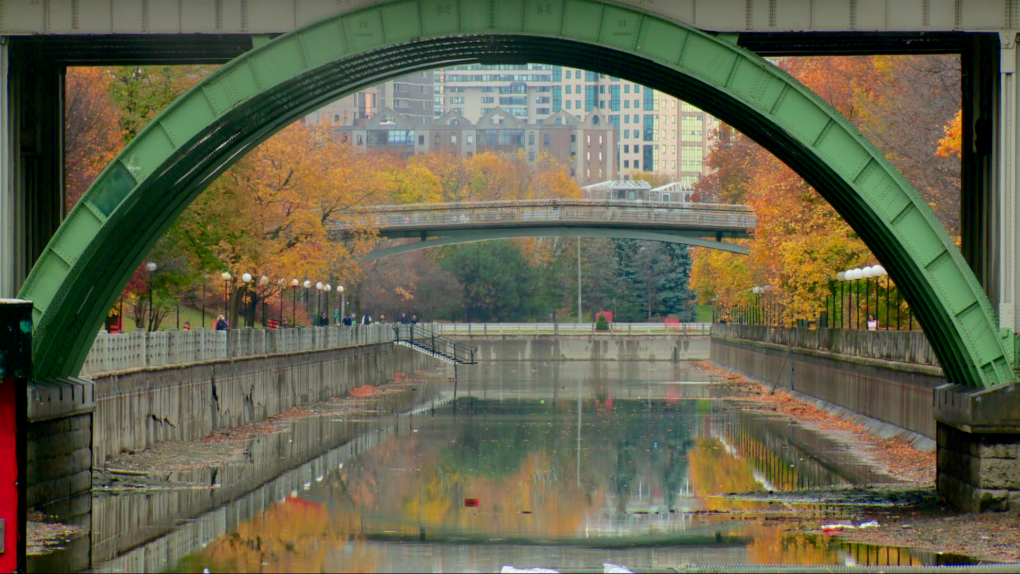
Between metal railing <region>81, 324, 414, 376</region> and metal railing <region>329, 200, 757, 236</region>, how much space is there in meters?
26.5

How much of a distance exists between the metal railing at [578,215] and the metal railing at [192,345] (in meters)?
26.5

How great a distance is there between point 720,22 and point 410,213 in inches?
2531

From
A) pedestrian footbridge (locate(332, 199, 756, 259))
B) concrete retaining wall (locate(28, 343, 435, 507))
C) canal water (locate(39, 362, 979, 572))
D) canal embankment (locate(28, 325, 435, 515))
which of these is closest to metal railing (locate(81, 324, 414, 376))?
canal embankment (locate(28, 325, 435, 515))

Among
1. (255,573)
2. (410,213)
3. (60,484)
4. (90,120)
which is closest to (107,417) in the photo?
(60,484)

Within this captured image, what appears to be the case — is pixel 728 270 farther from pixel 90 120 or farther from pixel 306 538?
pixel 306 538

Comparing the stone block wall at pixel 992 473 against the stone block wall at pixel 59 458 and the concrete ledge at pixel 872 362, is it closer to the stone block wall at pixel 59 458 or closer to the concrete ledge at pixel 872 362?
the concrete ledge at pixel 872 362

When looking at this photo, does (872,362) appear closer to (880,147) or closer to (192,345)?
(880,147)

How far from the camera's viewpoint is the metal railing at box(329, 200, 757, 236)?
263 feet

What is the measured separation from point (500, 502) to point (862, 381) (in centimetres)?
1781

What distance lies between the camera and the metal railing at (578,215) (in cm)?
8031

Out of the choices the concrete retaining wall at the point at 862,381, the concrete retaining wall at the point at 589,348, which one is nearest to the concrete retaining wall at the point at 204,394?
the concrete retaining wall at the point at 862,381

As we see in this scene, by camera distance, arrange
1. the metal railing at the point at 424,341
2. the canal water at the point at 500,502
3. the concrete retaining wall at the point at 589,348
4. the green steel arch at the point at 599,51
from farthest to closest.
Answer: the concrete retaining wall at the point at 589,348, the metal railing at the point at 424,341, the green steel arch at the point at 599,51, the canal water at the point at 500,502

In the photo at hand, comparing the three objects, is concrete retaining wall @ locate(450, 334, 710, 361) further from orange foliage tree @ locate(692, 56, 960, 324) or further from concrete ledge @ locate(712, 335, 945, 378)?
orange foliage tree @ locate(692, 56, 960, 324)

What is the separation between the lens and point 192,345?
34531 mm
